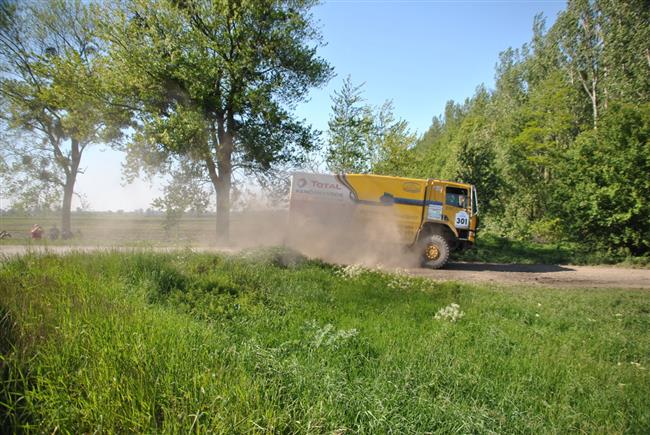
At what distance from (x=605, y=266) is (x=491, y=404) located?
→ 13.7 metres

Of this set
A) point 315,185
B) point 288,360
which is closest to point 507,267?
point 315,185

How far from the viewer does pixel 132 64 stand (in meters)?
13.1

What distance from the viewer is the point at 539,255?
14797mm

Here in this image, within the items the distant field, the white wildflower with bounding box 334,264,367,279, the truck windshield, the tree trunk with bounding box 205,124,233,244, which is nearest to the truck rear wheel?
the truck windshield

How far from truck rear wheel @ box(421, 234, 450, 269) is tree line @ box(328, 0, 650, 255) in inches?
270

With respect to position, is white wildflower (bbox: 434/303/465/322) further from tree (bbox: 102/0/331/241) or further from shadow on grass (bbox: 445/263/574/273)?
tree (bbox: 102/0/331/241)

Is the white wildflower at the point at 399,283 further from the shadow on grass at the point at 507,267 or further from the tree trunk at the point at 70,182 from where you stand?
the tree trunk at the point at 70,182

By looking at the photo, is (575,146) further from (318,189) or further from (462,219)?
(318,189)

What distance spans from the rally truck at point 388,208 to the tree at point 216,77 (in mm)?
4189

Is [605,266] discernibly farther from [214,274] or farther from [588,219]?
[214,274]

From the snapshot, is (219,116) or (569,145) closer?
(219,116)

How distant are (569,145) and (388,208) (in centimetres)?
2127

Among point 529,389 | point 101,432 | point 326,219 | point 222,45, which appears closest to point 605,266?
point 326,219

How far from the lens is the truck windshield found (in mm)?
12164
